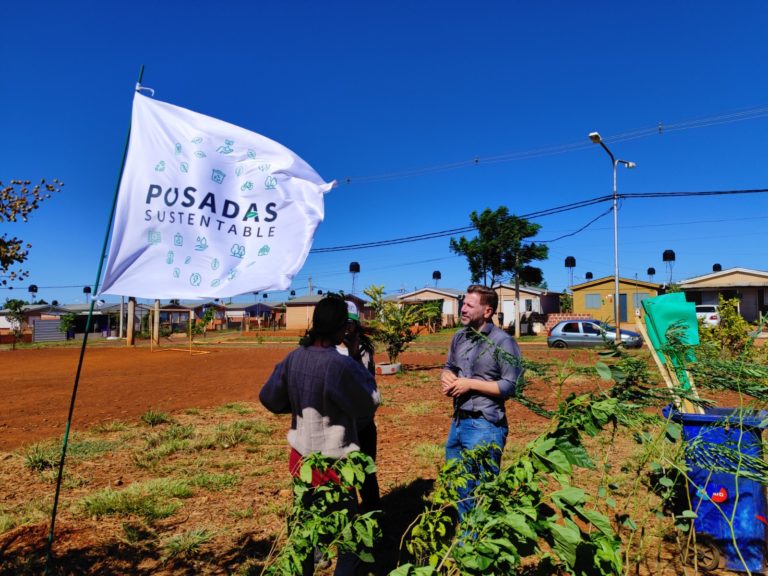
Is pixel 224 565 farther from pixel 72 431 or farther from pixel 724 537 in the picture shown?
pixel 72 431

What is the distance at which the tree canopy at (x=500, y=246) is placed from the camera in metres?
32.8

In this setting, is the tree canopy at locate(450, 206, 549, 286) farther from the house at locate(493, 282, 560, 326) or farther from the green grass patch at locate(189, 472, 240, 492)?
the green grass patch at locate(189, 472, 240, 492)

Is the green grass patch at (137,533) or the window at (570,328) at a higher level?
the window at (570,328)

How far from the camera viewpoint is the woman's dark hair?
2.49 m

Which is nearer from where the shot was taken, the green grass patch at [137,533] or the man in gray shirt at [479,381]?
the man in gray shirt at [479,381]

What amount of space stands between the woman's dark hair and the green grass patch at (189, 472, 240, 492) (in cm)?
281

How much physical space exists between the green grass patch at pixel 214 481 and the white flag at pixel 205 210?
2.69 m

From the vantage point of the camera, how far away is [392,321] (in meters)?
13.8

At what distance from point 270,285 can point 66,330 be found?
4914 cm

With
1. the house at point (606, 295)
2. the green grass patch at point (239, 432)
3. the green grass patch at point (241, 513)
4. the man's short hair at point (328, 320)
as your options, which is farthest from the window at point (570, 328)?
the man's short hair at point (328, 320)

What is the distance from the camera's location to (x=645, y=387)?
191 centimetres

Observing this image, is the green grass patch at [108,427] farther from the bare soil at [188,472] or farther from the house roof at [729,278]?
the house roof at [729,278]

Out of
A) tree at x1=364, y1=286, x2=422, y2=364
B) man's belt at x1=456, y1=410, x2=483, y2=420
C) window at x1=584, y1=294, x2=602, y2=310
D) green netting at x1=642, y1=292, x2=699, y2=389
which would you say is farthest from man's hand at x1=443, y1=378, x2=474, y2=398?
window at x1=584, y1=294, x2=602, y2=310

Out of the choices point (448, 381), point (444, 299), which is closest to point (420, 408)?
point (448, 381)
